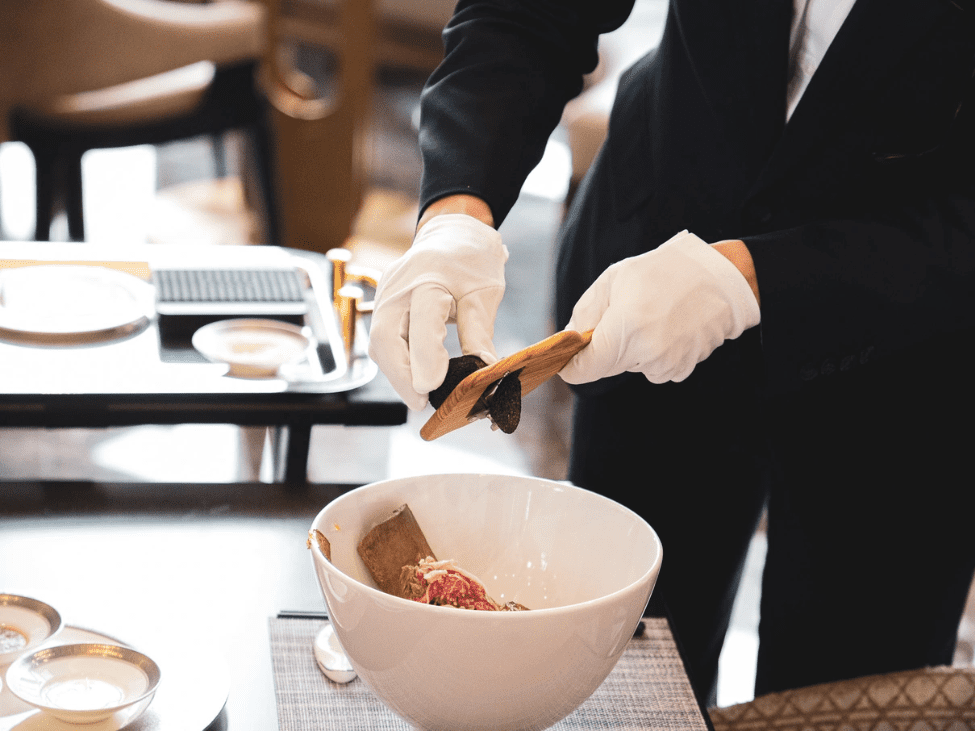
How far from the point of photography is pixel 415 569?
0.74 metres

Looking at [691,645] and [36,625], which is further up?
[36,625]

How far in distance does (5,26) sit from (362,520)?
91.2 inches

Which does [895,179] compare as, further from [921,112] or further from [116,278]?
[116,278]

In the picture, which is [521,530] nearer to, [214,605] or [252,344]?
[214,605]

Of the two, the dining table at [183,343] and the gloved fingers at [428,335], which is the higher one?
the gloved fingers at [428,335]

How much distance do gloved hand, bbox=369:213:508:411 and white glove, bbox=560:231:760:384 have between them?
0.09 meters

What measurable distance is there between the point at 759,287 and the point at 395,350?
333 millimetres

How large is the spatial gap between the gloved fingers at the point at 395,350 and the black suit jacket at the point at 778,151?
7.2 inches

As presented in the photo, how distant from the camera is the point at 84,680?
2.38 ft

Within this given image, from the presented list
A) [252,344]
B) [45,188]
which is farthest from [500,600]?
[45,188]

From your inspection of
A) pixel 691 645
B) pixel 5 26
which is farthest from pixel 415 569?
pixel 5 26

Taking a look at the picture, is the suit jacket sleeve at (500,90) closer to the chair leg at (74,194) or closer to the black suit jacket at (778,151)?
the black suit jacket at (778,151)

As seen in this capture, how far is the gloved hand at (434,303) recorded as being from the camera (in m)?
0.89

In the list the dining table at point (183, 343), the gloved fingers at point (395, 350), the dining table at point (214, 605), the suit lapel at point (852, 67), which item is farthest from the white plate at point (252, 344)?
the suit lapel at point (852, 67)
